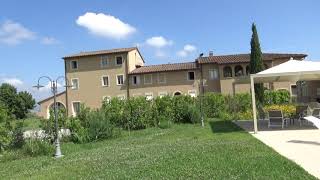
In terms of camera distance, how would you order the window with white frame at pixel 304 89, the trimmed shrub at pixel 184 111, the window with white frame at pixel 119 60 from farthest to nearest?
the window with white frame at pixel 119 60
the window with white frame at pixel 304 89
the trimmed shrub at pixel 184 111

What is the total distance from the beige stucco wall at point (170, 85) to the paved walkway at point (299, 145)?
35622 mm

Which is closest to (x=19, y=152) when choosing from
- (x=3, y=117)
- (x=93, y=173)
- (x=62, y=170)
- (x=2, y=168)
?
(x=3, y=117)

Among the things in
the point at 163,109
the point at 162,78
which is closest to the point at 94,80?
the point at 162,78

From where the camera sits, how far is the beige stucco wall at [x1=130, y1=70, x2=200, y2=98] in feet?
173

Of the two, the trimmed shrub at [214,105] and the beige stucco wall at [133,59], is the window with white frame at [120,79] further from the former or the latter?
the trimmed shrub at [214,105]

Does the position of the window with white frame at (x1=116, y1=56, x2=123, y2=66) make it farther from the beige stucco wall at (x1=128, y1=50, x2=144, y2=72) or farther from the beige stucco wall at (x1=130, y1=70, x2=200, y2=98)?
the beige stucco wall at (x1=130, y1=70, x2=200, y2=98)

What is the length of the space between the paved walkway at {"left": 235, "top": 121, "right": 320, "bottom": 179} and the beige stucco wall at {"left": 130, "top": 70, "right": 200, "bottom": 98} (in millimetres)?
35622

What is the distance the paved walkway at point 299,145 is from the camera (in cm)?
906

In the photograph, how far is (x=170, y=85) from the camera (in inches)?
2106

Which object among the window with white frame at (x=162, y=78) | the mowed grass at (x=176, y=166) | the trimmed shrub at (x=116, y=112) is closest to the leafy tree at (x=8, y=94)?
the window with white frame at (x=162, y=78)

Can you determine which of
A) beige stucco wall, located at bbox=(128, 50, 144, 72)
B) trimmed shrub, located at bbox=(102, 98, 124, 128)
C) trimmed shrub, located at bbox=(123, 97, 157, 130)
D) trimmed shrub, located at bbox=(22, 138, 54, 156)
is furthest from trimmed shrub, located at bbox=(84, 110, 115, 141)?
beige stucco wall, located at bbox=(128, 50, 144, 72)

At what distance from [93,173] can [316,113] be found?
39.1ft

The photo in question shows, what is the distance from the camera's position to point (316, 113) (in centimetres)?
1825

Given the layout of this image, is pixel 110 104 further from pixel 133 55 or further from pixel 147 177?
pixel 133 55
